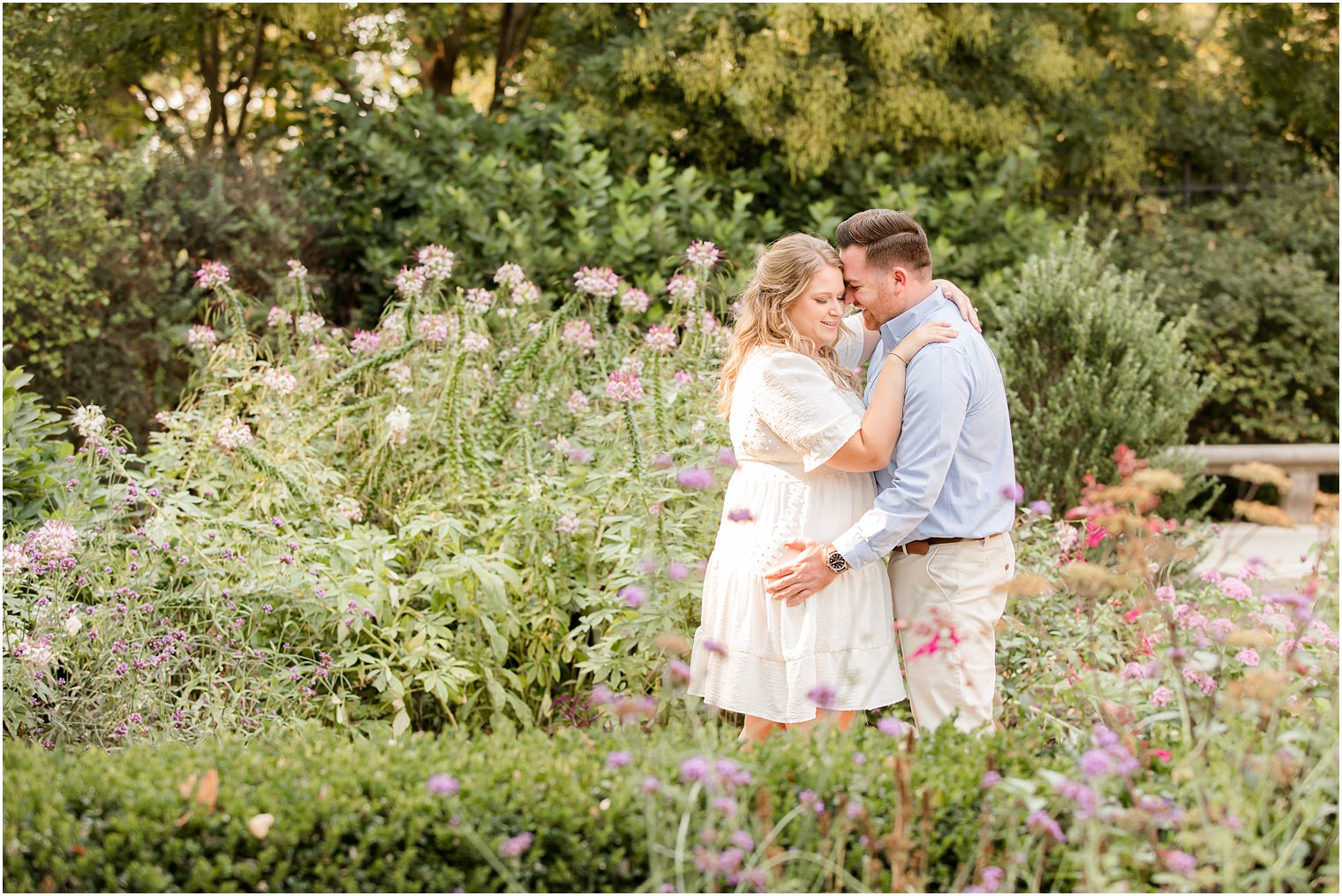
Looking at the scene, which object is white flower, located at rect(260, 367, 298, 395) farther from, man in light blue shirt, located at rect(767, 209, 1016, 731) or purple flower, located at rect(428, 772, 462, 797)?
purple flower, located at rect(428, 772, 462, 797)

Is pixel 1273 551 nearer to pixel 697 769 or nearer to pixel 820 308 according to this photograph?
pixel 820 308

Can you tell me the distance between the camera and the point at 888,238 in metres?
3.02

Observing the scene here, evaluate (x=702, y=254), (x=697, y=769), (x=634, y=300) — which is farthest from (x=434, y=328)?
(x=697, y=769)

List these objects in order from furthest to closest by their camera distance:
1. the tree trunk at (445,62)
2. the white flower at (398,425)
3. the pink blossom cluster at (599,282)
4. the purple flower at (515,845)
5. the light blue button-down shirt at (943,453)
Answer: the tree trunk at (445,62), the pink blossom cluster at (599,282), the white flower at (398,425), the light blue button-down shirt at (943,453), the purple flower at (515,845)

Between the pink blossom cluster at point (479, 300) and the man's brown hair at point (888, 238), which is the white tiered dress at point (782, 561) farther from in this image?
the pink blossom cluster at point (479, 300)

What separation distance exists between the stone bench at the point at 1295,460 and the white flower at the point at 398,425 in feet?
19.3

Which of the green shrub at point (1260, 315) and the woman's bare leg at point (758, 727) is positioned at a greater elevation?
the green shrub at point (1260, 315)

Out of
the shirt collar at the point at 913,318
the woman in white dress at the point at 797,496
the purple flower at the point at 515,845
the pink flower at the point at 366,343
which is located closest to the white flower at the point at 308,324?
the pink flower at the point at 366,343

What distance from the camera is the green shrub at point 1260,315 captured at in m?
9.23

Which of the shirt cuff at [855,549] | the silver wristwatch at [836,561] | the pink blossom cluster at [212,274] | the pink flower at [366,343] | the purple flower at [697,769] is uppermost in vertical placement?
the pink blossom cluster at [212,274]

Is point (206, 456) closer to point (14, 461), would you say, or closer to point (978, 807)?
point (14, 461)

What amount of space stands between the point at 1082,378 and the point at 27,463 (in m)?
4.43

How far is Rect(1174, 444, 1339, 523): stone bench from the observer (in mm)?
8008

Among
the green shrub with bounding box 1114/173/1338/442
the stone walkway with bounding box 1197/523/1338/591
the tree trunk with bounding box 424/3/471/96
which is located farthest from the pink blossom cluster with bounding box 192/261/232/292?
the green shrub with bounding box 1114/173/1338/442
